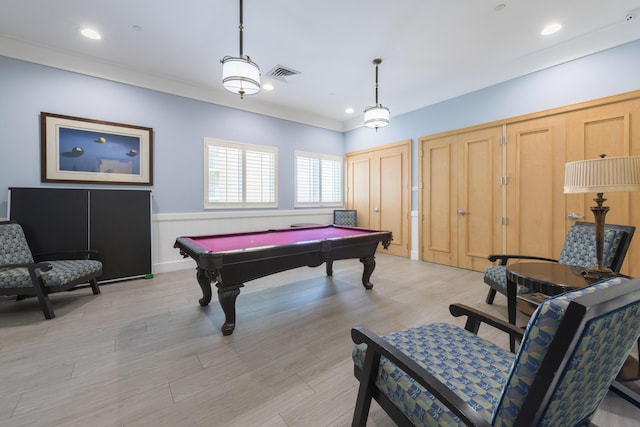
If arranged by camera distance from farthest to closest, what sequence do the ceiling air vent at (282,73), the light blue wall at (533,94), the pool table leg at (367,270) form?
the ceiling air vent at (282,73) → the pool table leg at (367,270) → the light blue wall at (533,94)

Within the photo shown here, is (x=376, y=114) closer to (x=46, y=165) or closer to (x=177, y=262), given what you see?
(x=177, y=262)

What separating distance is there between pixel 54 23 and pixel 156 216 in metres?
2.55

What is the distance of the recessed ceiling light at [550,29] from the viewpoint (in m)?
3.03

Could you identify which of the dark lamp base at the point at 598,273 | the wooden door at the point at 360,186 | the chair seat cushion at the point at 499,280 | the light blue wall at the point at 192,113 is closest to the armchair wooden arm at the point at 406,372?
the dark lamp base at the point at 598,273

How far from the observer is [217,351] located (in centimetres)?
209

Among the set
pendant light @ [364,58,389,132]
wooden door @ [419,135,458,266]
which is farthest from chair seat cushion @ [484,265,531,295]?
pendant light @ [364,58,389,132]

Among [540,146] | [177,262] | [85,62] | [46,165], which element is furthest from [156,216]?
[540,146]

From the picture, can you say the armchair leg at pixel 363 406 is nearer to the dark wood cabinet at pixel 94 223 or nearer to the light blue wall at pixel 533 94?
the dark wood cabinet at pixel 94 223

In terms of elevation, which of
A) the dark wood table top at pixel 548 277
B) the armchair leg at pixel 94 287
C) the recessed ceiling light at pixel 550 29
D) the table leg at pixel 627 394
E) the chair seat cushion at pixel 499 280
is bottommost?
the table leg at pixel 627 394

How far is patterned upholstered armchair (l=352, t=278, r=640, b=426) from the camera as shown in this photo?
2.14ft

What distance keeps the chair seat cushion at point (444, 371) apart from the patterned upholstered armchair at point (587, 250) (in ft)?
5.23

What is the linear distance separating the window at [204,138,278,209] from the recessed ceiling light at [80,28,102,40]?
181 centimetres

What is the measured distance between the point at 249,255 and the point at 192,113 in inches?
136

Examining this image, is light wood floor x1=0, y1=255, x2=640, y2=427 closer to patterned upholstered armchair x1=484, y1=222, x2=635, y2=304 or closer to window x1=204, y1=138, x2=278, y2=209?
patterned upholstered armchair x1=484, y1=222, x2=635, y2=304
